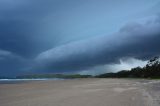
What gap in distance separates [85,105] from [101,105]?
44.9 inches

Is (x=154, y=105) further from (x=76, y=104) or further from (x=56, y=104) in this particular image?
(x=56, y=104)

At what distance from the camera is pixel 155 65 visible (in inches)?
5625

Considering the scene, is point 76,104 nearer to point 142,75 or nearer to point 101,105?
point 101,105

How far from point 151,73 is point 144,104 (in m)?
124

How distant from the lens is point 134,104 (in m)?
19.0

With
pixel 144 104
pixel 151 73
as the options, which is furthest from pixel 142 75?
pixel 144 104

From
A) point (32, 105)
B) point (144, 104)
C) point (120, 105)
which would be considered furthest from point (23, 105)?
point (144, 104)

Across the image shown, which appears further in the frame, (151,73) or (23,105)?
(151,73)

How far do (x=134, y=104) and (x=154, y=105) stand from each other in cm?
141

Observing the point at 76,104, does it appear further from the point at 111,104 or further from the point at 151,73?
the point at 151,73

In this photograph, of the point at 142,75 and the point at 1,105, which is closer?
the point at 1,105

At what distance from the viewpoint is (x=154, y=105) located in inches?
727

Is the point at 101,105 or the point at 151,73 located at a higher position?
the point at 151,73

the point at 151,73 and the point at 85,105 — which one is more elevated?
the point at 151,73
